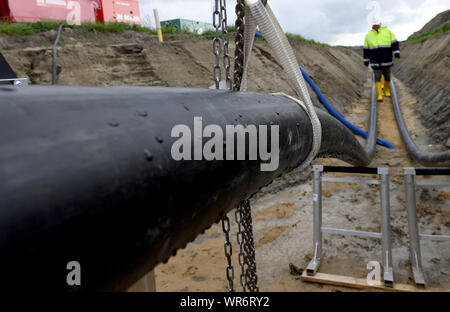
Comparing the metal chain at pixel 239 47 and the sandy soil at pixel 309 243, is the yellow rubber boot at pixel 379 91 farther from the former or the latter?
the metal chain at pixel 239 47

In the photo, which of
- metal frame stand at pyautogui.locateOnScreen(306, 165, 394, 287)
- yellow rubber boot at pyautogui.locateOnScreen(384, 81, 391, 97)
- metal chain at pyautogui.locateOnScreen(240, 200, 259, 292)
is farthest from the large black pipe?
yellow rubber boot at pyautogui.locateOnScreen(384, 81, 391, 97)

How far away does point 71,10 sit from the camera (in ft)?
31.0

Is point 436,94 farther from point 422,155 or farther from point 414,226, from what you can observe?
point 414,226

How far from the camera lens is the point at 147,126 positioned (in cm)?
58

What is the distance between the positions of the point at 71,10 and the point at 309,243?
906 cm

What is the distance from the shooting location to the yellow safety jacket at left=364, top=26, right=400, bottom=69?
1066cm

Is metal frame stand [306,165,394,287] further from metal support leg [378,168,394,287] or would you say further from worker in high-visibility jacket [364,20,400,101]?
worker in high-visibility jacket [364,20,400,101]

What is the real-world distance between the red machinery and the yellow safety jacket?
305 inches

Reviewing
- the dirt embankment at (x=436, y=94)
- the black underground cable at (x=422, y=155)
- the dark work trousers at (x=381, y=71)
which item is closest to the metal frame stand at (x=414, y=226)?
the black underground cable at (x=422, y=155)

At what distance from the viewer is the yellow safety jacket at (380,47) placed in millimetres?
10656

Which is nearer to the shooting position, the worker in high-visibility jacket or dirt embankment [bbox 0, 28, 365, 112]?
dirt embankment [bbox 0, 28, 365, 112]

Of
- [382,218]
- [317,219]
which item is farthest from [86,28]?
[382,218]

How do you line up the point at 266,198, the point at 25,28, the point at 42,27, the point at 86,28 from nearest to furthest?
the point at 266,198 → the point at 25,28 → the point at 42,27 → the point at 86,28

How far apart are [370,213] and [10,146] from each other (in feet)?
19.6
